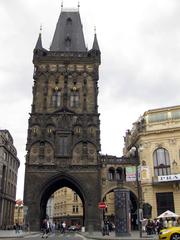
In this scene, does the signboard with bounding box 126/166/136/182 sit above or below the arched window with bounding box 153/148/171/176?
below

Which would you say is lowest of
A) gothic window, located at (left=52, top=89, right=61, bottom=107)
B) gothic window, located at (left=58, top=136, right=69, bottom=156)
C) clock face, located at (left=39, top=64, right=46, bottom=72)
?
gothic window, located at (left=58, top=136, right=69, bottom=156)

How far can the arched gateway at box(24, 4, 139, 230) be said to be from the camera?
4562 cm

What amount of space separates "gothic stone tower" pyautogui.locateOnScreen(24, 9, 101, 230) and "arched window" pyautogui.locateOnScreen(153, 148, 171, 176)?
9049mm

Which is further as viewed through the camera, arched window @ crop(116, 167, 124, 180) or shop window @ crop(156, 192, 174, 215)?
arched window @ crop(116, 167, 124, 180)

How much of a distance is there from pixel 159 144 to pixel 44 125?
18.7 metres

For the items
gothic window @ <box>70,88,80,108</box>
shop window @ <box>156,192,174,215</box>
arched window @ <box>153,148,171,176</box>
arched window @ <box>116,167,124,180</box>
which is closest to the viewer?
shop window @ <box>156,192,174,215</box>

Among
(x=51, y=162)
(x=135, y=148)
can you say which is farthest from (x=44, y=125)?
(x=135, y=148)

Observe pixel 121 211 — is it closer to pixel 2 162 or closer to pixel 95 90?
pixel 95 90

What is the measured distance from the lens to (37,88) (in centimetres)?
5247

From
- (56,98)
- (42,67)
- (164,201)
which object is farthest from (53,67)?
(164,201)

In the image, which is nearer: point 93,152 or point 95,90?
point 93,152

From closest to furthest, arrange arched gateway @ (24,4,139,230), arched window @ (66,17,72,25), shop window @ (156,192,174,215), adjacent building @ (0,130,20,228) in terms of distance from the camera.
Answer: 1. shop window @ (156,192,174,215)
2. arched gateway @ (24,4,139,230)
3. adjacent building @ (0,130,20,228)
4. arched window @ (66,17,72,25)

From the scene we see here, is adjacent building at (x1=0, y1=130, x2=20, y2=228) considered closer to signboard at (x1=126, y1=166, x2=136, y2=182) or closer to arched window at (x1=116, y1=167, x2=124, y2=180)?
arched window at (x1=116, y1=167, x2=124, y2=180)

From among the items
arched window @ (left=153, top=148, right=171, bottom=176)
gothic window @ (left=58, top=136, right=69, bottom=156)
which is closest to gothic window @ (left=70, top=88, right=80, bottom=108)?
gothic window @ (left=58, top=136, right=69, bottom=156)
